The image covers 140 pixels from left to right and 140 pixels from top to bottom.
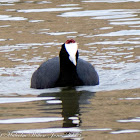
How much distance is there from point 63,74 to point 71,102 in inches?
40.1

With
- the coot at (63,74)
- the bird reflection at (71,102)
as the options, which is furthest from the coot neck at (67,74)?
the bird reflection at (71,102)

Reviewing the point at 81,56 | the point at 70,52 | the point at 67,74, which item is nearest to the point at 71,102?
the point at 70,52

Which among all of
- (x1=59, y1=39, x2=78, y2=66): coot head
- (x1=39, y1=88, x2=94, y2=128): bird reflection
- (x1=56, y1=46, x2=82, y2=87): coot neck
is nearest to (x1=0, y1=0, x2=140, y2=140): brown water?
(x1=39, y1=88, x2=94, y2=128): bird reflection

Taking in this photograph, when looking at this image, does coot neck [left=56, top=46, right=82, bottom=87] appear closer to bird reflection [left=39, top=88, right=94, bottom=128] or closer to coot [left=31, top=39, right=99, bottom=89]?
coot [left=31, top=39, right=99, bottom=89]

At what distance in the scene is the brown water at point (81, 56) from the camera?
297 inches

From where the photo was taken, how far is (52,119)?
790 centimetres

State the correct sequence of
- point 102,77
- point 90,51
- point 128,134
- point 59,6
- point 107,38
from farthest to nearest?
1. point 59,6
2. point 107,38
3. point 90,51
4. point 102,77
5. point 128,134

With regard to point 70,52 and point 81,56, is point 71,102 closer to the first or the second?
point 70,52

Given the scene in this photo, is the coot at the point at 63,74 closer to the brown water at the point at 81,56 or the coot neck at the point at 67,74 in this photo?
the coot neck at the point at 67,74

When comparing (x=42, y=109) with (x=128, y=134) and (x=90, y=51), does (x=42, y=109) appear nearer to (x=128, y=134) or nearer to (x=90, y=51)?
(x=128, y=134)

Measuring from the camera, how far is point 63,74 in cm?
1008

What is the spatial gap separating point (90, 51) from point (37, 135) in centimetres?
551

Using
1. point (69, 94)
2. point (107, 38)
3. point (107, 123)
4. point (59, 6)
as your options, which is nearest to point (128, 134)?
point (107, 123)

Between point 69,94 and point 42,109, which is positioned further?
point 69,94
